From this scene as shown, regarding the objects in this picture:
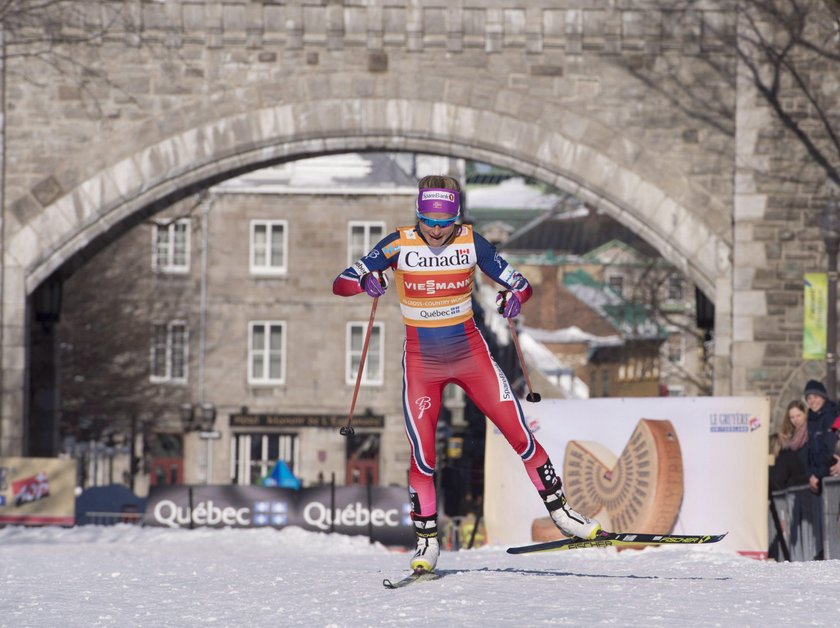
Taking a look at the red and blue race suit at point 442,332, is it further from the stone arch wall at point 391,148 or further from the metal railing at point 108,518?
the metal railing at point 108,518

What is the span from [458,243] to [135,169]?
10.3m

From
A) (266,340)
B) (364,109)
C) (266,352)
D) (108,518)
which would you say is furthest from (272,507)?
(266,340)

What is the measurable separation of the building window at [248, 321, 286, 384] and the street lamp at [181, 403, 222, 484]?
1.33m

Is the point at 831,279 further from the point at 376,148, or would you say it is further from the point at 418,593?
the point at 418,593

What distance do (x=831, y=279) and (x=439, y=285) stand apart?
9827 millimetres

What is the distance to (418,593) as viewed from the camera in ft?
26.7

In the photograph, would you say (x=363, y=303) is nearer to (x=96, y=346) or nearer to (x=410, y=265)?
(x=96, y=346)

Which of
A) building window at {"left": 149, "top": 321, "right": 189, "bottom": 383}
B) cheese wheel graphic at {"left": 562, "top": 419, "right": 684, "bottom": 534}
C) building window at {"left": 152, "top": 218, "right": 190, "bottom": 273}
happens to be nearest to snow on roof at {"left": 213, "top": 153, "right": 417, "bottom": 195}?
building window at {"left": 152, "top": 218, "right": 190, "bottom": 273}

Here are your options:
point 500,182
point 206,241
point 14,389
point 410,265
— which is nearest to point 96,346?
point 206,241

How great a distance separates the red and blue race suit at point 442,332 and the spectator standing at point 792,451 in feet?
14.8

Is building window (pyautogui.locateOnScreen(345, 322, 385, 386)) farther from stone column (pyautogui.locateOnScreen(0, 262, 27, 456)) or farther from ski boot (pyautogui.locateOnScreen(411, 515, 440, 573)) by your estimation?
ski boot (pyautogui.locateOnScreen(411, 515, 440, 573))

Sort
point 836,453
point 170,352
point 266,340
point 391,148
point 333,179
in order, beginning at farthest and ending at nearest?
point 170,352
point 333,179
point 266,340
point 391,148
point 836,453

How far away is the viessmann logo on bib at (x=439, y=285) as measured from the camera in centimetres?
903

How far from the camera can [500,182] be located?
2936 inches
